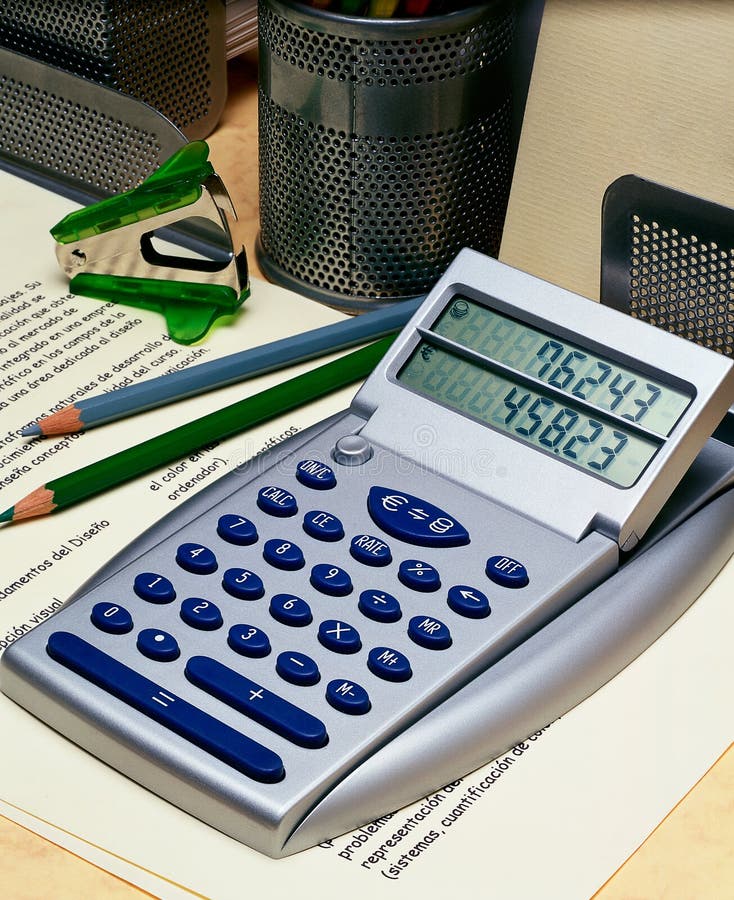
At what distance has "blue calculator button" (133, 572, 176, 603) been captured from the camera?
40 cm

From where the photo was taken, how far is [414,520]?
43cm

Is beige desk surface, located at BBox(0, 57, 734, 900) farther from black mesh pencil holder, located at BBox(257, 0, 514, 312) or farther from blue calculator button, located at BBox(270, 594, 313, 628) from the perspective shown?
black mesh pencil holder, located at BBox(257, 0, 514, 312)

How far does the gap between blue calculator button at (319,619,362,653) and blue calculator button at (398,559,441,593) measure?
0.03 meters

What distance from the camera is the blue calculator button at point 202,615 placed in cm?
40

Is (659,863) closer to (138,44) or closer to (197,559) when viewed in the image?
(197,559)

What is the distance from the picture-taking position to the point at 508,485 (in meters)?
0.44

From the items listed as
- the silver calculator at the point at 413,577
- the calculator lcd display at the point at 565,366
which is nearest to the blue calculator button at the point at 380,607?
the silver calculator at the point at 413,577

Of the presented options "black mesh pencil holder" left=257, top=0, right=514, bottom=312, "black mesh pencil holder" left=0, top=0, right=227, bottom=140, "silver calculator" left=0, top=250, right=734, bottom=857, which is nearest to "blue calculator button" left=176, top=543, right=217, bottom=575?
"silver calculator" left=0, top=250, right=734, bottom=857

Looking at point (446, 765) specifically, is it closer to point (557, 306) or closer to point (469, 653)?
point (469, 653)

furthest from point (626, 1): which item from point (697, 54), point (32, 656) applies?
point (32, 656)

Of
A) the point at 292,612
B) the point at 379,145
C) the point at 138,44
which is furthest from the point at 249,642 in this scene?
the point at 138,44

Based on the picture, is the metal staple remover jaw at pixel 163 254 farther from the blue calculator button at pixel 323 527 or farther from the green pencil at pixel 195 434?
the blue calculator button at pixel 323 527

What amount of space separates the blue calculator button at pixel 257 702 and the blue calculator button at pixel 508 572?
3.2 inches

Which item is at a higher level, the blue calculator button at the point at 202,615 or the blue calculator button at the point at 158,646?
the blue calculator button at the point at 202,615
